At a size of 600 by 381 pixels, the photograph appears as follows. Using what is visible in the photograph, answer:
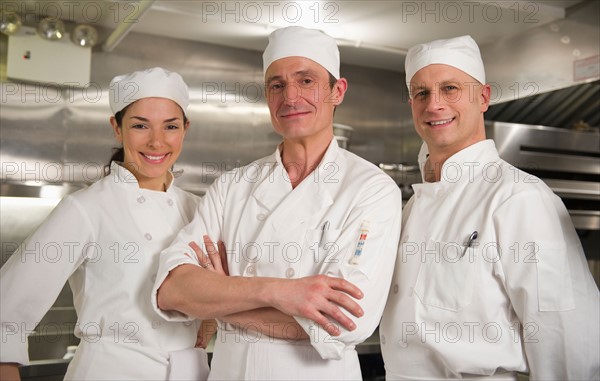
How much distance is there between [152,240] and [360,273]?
2.06 feet

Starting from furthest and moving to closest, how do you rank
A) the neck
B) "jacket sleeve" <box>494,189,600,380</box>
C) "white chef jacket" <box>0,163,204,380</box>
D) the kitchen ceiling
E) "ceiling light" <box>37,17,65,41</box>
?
"ceiling light" <box>37,17,65,41</box> → the kitchen ceiling → the neck → "white chef jacket" <box>0,163,204,380</box> → "jacket sleeve" <box>494,189,600,380</box>

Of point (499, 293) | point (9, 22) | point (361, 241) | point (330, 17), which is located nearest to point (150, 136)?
point (361, 241)

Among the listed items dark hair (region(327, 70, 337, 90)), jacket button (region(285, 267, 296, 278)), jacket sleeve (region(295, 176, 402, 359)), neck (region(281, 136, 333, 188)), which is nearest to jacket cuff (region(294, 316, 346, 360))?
jacket sleeve (region(295, 176, 402, 359))

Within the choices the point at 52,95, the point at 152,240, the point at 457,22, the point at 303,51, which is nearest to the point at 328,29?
the point at 457,22

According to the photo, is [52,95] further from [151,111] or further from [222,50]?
[151,111]

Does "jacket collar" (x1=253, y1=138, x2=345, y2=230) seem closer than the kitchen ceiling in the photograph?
Yes

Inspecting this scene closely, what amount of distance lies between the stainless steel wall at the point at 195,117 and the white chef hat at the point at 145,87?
1759 millimetres

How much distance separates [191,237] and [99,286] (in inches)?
11.2

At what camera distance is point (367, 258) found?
5.06 feet

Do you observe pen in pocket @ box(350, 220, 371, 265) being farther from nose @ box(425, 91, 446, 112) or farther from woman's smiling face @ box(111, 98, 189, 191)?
woman's smiling face @ box(111, 98, 189, 191)

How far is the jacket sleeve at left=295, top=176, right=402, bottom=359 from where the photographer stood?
1.48 meters

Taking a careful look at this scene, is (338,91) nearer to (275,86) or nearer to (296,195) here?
(275,86)

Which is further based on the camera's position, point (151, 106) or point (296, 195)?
point (151, 106)

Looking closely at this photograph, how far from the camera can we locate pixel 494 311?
1.62 m
